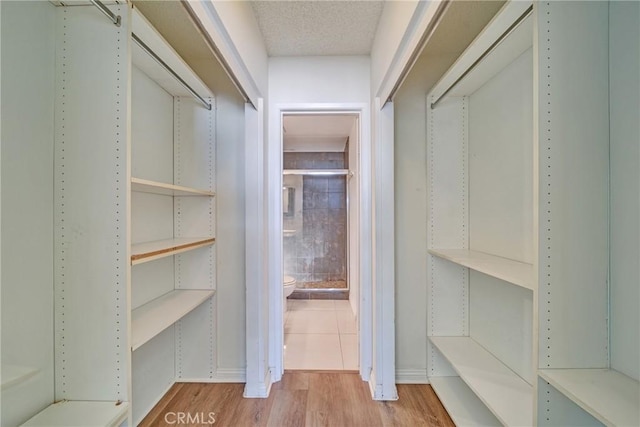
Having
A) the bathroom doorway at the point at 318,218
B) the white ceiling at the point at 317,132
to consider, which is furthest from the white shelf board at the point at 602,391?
the bathroom doorway at the point at 318,218

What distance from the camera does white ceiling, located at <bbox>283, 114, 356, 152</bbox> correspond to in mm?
3395

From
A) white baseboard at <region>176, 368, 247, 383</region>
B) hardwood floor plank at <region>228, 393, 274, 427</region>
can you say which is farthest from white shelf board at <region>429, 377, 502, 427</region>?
white baseboard at <region>176, 368, 247, 383</region>

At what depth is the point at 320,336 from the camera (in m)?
2.85

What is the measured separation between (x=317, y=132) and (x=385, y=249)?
2.38 meters

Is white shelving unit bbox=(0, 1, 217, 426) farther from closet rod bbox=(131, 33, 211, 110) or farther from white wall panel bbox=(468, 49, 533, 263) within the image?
white wall panel bbox=(468, 49, 533, 263)

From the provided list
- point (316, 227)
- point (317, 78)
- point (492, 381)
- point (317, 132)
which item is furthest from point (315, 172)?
point (492, 381)

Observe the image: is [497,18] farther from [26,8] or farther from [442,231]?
[26,8]

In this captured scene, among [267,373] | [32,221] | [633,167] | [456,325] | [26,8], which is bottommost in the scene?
[267,373]

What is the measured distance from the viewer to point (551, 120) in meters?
0.88

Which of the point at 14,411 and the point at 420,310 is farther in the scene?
the point at 420,310

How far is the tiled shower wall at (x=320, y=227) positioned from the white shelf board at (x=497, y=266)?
2611 mm

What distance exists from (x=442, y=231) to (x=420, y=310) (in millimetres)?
581

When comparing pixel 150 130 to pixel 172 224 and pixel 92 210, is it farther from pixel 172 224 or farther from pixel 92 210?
pixel 92 210

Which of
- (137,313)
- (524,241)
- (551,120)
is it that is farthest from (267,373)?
(551,120)
